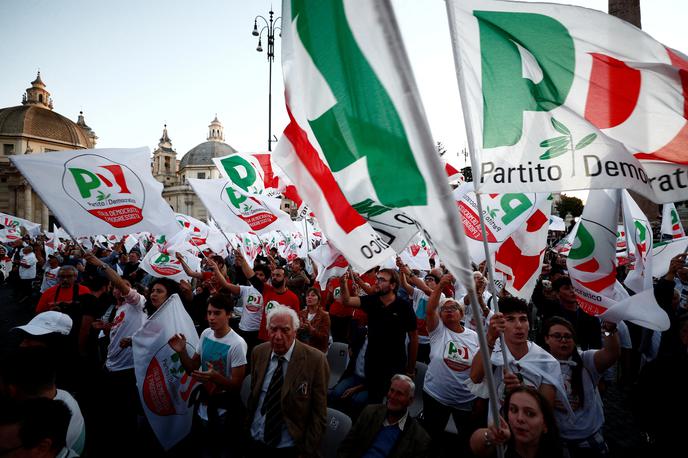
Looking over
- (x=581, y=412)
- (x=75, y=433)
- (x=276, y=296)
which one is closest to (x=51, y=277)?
(x=276, y=296)

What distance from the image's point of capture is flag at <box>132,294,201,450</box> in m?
3.91

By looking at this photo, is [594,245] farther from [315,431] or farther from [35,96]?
[35,96]

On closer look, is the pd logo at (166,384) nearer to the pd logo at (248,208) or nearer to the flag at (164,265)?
the flag at (164,265)

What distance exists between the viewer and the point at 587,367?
3.19 meters

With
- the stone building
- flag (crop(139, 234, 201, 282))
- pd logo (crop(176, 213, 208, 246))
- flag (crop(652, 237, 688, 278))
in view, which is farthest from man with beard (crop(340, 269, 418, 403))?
the stone building

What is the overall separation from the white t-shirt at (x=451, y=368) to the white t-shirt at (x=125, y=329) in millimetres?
3261

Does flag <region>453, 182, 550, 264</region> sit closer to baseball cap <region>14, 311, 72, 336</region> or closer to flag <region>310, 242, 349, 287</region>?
flag <region>310, 242, 349, 287</region>

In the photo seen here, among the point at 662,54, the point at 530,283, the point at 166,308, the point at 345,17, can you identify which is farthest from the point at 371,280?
the point at 345,17

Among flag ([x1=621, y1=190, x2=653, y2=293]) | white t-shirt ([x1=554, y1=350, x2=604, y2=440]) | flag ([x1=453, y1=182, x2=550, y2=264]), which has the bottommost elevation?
white t-shirt ([x1=554, y1=350, x2=604, y2=440])

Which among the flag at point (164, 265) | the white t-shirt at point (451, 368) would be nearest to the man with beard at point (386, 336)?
the white t-shirt at point (451, 368)

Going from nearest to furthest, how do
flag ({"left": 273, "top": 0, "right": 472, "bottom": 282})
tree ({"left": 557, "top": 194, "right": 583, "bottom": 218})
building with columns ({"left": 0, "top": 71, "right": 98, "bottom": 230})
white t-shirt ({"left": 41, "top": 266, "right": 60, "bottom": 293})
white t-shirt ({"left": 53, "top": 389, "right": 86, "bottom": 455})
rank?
flag ({"left": 273, "top": 0, "right": 472, "bottom": 282}) < white t-shirt ({"left": 53, "top": 389, "right": 86, "bottom": 455}) < white t-shirt ({"left": 41, "top": 266, "right": 60, "bottom": 293}) < tree ({"left": 557, "top": 194, "right": 583, "bottom": 218}) < building with columns ({"left": 0, "top": 71, "right": 98, "bottom": 230})

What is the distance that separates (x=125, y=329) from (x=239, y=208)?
11.8 feet

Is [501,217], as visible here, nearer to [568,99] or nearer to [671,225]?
[568,99]

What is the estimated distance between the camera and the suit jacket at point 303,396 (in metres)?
2.96
